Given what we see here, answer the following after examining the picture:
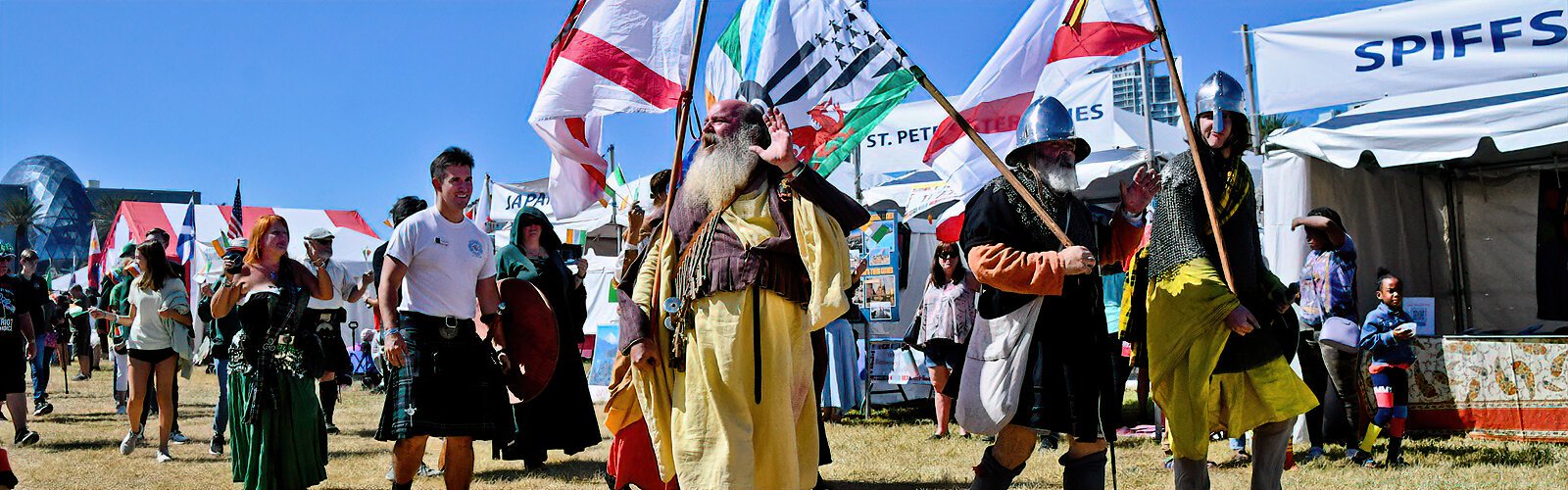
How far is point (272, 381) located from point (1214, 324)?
4301 millimetres

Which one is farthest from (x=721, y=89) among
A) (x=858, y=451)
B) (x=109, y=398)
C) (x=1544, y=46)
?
(x=109, y=398)

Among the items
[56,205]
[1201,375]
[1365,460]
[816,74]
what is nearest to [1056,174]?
[1201,375]

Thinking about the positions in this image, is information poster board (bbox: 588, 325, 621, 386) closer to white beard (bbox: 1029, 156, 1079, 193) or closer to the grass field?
the grass field

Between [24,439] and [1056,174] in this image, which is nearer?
[1056,174]

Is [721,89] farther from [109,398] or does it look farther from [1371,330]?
[109,398]

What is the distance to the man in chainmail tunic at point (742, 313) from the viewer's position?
13.1 feet

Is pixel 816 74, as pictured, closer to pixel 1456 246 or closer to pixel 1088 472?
pixel 1088 472

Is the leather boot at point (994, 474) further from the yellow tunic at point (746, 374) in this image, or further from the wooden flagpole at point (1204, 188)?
the wooden flagpole at point (1204, 188)

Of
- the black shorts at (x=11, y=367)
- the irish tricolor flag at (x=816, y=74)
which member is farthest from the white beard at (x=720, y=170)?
the black shorts at (x=11, y=367)

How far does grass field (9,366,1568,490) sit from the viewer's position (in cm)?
664

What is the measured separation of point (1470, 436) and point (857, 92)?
4.83 metres

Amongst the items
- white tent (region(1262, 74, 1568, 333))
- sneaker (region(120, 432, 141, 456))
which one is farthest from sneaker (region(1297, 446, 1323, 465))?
sneaker (region(120, 432, 141, 456))

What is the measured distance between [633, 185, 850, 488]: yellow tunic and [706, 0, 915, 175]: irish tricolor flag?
11.7ft

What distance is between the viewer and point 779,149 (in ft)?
13.2
